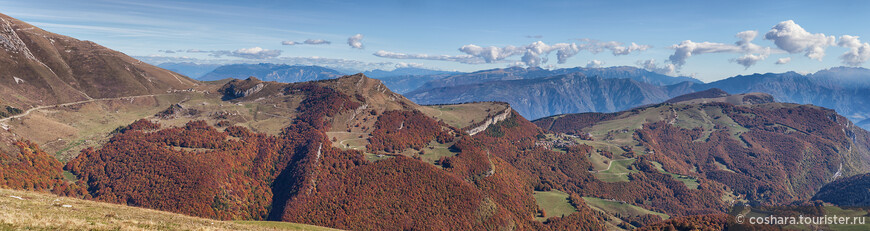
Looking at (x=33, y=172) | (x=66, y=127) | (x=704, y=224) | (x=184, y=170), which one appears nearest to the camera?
(x=704, y=224)

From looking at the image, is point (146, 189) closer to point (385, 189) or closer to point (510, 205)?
point (385, 189)

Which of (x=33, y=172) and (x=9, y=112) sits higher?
(x=9, y=112)

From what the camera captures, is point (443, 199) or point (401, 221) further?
point (443, 199)

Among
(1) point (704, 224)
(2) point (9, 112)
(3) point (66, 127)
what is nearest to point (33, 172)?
(3) point (66, 127)

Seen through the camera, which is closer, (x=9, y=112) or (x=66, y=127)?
(x=9, y=112)

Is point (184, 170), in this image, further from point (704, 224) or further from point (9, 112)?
point (704, 224)

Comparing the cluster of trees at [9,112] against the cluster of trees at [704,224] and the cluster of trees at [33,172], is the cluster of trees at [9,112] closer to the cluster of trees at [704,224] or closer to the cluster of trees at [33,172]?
the cluster of trees at [33,172]

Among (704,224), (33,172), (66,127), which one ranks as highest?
(66,127)

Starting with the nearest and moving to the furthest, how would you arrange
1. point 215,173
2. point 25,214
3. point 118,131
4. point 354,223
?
point 25,214
point 354,223
point 215,173
point 118,131

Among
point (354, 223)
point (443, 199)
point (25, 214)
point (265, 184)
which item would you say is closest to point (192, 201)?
point (265, 184)
